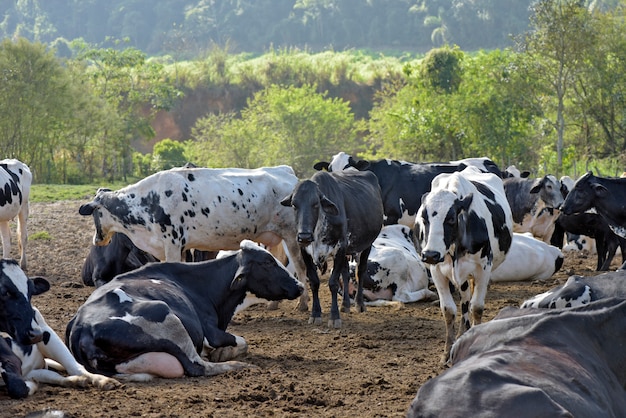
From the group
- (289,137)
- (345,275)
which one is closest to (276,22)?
(289,137)

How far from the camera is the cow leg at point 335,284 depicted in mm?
11008

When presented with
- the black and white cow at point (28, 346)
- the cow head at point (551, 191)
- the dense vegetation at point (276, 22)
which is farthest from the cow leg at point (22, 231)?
the dense vegetation at point (276, 22)

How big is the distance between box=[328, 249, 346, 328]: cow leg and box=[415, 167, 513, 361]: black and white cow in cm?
158

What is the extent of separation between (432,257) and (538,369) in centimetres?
378

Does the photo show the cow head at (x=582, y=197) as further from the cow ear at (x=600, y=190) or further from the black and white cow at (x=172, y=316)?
the black and white cow at (x=172, y=316)

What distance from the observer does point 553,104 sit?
131ft

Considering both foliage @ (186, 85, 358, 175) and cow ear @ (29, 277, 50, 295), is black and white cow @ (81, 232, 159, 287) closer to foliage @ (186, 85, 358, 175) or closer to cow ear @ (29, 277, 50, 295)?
cow ear @ (29, 277, 50, 295)

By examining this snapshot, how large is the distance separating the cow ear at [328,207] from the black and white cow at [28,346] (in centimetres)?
420

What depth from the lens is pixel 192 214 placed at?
41.0 feet

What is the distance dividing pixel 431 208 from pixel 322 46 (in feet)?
442

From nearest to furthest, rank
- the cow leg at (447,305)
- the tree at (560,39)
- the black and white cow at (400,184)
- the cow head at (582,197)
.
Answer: the cow leg at (447,305) < the cow head at (582,197) < the black and white cow at (400,184) < the tree at (560,39)

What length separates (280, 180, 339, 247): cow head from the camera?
11.0 m

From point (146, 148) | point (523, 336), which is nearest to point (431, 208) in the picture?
point (523, 336)

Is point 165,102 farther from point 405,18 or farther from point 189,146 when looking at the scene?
point 405,18
